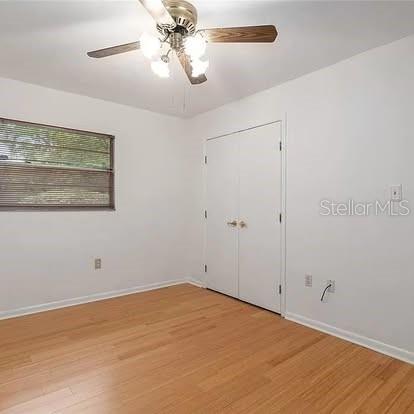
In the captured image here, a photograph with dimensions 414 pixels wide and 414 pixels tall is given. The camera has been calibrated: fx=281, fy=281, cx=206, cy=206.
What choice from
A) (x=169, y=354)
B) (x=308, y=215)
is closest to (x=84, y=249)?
(x=169, y=354)

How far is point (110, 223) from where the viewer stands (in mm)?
3518

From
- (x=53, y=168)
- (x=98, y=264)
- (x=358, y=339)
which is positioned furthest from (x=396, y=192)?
(x=53, y=168)

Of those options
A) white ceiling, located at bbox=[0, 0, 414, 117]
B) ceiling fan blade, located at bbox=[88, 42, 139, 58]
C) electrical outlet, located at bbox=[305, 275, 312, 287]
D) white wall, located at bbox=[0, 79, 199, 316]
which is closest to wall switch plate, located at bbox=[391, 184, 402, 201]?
electrical outlet, located at bbox=[305, 275, 312, 287]

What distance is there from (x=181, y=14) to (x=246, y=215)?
2.23m

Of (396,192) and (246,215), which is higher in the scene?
(396,192)

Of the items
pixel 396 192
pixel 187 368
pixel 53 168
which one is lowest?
pixel 187 368

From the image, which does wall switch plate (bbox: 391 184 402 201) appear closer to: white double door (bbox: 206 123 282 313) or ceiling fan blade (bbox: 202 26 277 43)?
white double door (bbox: 206 123 282 313)

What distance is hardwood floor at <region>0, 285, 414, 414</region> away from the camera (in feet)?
5.37

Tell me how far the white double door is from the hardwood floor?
468 millimetres

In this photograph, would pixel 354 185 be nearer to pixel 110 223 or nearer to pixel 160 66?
pixel 160 66

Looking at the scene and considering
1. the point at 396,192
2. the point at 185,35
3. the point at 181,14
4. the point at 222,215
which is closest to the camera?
the point at 181,14

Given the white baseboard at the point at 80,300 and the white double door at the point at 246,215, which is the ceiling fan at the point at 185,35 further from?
the white baseboard at the point at 80,300

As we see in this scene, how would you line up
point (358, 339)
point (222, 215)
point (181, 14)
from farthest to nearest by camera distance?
point (222, 215), point (358, 339), point (181, 14)

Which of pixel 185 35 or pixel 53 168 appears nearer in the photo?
pixel 185 35
